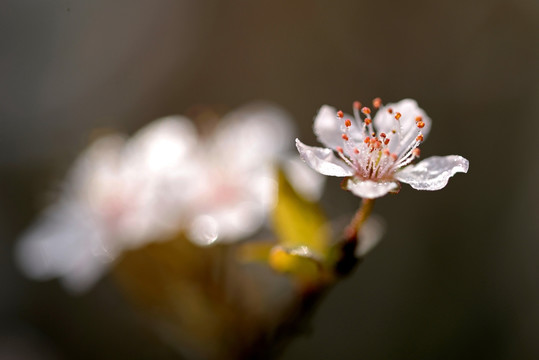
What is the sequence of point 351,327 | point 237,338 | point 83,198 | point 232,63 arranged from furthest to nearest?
1. point 232,63
2. point 351,327
3. point 83,198
4. point 237,338

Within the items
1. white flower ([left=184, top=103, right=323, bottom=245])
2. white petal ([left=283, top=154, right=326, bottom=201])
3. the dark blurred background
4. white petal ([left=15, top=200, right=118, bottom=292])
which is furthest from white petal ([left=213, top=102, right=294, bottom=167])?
the dark blurred background

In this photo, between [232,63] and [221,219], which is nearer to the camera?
[221,219]

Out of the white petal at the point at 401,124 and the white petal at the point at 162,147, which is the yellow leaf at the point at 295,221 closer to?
the white petal at the point at 401,124

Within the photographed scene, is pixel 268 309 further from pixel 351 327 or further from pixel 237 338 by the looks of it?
pixel 351 327

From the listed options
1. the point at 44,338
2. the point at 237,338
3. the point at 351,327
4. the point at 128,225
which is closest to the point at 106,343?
the point at 44,338

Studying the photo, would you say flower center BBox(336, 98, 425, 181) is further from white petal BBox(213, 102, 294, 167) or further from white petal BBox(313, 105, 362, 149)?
white petal BBox(213, 102, 294, 167)
